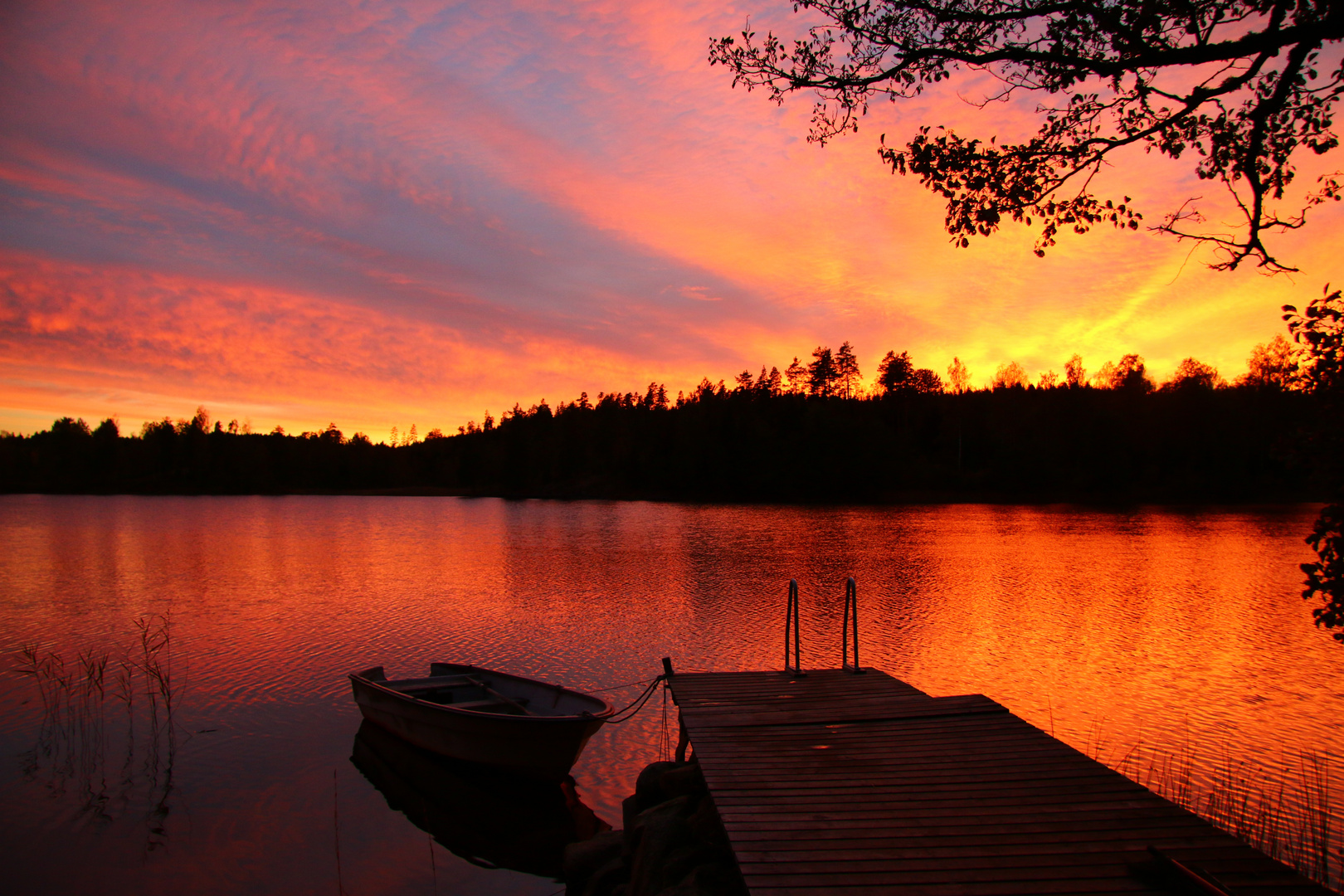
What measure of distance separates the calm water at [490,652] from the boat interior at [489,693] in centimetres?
97

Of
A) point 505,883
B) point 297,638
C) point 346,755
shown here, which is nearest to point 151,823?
point 346,755

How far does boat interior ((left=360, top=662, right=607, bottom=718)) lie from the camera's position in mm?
11227

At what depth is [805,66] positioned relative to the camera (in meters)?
8.02

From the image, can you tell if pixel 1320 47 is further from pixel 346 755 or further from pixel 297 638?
pixel 297 638

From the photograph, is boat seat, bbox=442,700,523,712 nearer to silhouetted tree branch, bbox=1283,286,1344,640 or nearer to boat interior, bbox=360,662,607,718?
A: boat interior, bbox=360,662,607,718

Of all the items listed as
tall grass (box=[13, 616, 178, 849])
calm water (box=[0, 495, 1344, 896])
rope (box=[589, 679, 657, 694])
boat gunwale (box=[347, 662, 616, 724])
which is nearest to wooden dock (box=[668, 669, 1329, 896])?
boat gunwale (box=[347, 662, 616, 724])

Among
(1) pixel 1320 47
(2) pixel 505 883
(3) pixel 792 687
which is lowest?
(2) pixel 505 883

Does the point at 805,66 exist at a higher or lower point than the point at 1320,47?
higher

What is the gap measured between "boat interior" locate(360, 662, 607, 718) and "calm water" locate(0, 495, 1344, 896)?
0.97 meters

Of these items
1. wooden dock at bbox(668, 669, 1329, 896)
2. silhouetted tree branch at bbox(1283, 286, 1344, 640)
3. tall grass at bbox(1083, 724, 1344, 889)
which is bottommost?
tall grass at bbox(1083, 724, 1344, 889)

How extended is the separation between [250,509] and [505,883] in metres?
86.5

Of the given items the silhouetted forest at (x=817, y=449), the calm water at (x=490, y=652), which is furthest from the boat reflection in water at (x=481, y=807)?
the silhouetted forest at (x=817, y=449)

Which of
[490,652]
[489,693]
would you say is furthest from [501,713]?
[490,652]

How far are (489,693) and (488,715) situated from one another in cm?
172
